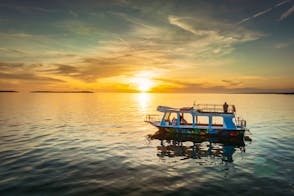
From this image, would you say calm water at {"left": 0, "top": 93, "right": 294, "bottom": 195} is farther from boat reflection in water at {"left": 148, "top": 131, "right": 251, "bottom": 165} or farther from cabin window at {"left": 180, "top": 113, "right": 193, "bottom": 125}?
cabin window at {"left": 180, "top": 113, "right": 193, "bottom": 125}

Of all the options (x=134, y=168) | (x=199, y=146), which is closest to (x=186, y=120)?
(x=199, y=146)

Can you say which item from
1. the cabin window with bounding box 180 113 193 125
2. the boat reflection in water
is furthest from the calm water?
the cabin window with bounding box 180 113 193 125

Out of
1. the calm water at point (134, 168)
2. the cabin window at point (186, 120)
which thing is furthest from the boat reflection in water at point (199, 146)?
the cabin window at point (186, 120)

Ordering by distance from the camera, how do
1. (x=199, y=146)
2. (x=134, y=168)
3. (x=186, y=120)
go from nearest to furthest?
(x=134, y=168) → (x=199, y=146) → (x=186, y=120)

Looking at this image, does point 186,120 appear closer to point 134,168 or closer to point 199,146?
point 199,146

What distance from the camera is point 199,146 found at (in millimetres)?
31453

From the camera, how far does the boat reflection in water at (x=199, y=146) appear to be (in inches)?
Answer: 1040

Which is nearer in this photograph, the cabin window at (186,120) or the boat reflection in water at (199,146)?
the boat reflection in water at (199,146)

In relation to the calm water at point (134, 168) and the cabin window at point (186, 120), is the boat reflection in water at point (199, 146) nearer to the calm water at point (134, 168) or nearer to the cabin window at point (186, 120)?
the calm water at point (134, 168)

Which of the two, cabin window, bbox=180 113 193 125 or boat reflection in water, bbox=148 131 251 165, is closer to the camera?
boat reflection in water, bbox=148 131 251 165

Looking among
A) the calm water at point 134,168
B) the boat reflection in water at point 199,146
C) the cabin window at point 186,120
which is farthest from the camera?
the cabin window at point 186,120

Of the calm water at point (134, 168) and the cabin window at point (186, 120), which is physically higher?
the cabin window at point (186, 120)

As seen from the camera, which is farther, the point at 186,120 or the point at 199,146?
the point at 186,120

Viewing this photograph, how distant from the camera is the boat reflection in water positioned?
26.4m
